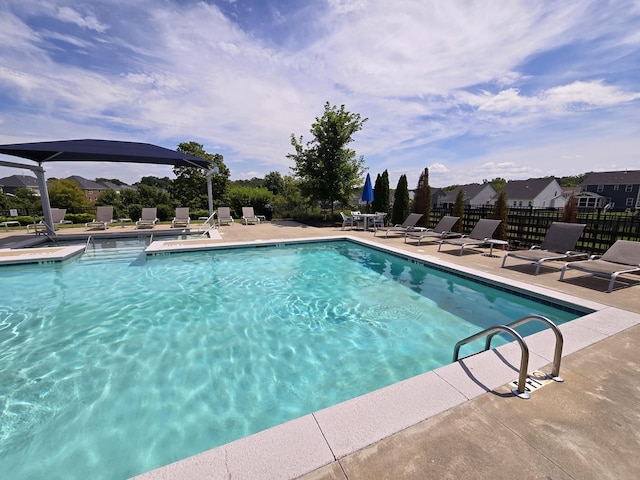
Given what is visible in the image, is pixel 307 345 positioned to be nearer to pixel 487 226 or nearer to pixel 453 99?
pixel 487 226

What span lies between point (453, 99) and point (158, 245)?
38.5 ft

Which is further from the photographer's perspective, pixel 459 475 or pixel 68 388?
pixel 68 388

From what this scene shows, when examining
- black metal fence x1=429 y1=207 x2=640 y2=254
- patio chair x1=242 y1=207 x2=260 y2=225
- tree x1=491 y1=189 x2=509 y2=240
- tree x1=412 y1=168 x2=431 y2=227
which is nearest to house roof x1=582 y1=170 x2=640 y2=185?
black metal fence x1=429 y1=207 x2=640 y2=254

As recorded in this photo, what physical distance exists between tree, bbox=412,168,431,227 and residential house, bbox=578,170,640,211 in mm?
38422

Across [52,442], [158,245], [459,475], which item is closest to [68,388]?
[52,442]

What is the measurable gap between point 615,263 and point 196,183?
27426 millimetres

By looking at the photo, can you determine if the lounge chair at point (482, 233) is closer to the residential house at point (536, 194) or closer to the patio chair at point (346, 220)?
the patio chair at point (346, 220)

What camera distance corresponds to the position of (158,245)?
912cm

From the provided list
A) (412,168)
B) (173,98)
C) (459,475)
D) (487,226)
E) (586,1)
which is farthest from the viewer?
(412,168)

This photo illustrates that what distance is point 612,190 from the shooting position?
38406mm

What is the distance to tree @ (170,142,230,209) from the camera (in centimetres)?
2484

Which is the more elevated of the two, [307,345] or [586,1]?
[586,1]

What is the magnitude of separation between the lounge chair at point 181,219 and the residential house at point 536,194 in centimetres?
4454

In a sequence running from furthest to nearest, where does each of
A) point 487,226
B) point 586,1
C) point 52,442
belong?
point 487,226 → point 586,1 → point 52,442
